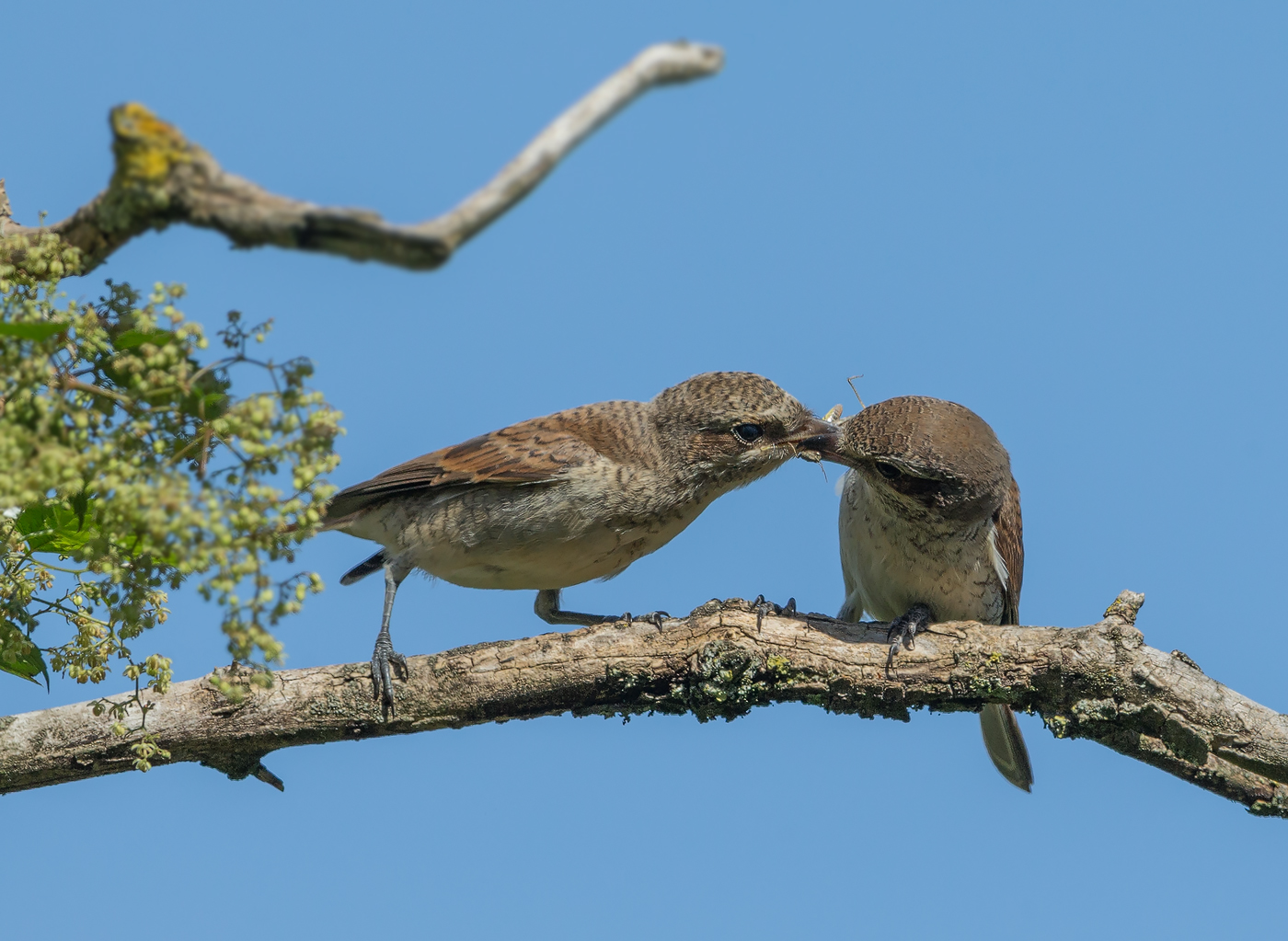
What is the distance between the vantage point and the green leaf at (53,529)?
4223mm

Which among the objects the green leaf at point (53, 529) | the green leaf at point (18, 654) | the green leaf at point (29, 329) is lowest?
the green leaf at point (18, 654)

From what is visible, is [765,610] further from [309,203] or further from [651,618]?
[309,203]

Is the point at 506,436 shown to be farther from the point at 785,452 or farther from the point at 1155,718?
the point at 1155,718

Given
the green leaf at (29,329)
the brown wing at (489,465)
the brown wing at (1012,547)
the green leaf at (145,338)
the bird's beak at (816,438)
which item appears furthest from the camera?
the brown wing at (1012,547)

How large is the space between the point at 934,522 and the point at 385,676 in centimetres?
346

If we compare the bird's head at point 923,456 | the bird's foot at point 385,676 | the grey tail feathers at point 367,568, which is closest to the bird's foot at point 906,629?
the bird's head at point 923,456

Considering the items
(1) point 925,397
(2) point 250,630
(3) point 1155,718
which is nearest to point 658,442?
(1) point 925,397

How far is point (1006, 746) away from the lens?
8.09 metres

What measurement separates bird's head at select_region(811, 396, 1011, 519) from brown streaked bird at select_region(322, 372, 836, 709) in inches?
9.0

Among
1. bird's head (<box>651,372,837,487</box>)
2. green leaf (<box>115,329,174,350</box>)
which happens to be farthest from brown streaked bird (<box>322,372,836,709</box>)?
green leaf (<box>115,329,174,350</box>)

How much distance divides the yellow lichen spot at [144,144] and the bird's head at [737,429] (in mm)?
4371

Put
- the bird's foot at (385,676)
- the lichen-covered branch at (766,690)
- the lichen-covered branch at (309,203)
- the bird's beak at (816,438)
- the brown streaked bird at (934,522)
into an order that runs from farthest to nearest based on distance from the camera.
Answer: the bird's beak at (816,438)
the brown streaked bird at (934,522)
the bird's foot at (385,676)
the lichen-covered branch at (766,690)
the lichen-covered branch at (309,203)

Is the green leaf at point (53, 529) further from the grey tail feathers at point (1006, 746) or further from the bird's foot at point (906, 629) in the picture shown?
the grey tail feathers at point (1006, 746)

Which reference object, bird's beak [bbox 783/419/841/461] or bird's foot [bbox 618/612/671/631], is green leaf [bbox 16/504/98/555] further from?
bird's beak [bbox 783/419/841/461]
